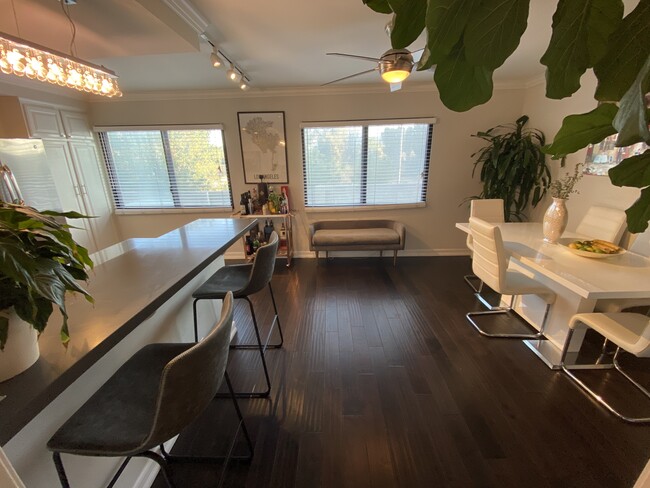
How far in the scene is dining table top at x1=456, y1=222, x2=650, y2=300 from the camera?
1.40 metres

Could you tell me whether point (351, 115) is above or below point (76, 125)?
above

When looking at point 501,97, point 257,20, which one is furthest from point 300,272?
point 501,97

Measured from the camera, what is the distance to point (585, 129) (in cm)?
41

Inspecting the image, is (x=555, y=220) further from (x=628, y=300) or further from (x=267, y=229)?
(x=267, y=229)

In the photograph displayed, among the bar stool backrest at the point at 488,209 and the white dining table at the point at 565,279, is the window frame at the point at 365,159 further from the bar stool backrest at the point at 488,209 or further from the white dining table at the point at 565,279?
the white dining table at the point at 565,279

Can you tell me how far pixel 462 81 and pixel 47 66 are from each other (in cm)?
191

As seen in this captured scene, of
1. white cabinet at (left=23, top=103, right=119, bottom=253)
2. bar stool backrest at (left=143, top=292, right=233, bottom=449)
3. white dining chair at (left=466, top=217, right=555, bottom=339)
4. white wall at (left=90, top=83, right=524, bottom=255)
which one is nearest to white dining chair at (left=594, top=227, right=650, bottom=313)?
white dining chair at (left=466, top=217, right=555, bottom=339)

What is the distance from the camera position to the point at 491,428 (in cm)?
147

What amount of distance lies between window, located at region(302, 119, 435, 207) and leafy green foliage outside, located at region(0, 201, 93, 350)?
3404 millimetres

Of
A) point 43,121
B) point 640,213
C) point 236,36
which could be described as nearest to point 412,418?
point 640,213

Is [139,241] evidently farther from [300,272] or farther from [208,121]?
[208,121]

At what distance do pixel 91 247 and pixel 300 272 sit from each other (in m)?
2.97

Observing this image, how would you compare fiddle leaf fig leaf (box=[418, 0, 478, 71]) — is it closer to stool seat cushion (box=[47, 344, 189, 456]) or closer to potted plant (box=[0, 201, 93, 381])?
potted plant (box=[0, 201, 93, 381])

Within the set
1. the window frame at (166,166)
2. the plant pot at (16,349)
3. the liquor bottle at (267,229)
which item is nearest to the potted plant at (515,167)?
the liquor bottle at (267,229)
